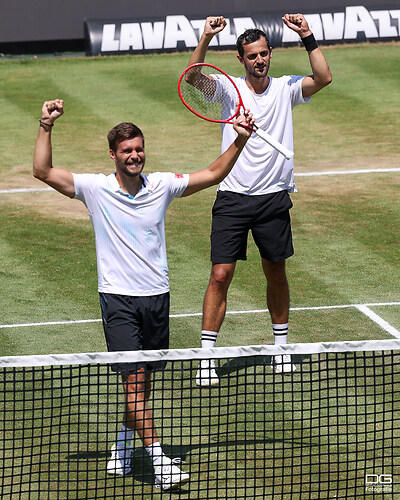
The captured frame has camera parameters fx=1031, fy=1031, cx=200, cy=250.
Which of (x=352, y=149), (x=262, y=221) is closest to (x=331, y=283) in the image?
(x=262, y=221)

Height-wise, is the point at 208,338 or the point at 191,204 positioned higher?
the point at 191,204

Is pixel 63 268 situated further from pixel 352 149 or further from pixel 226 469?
pixel 352 149

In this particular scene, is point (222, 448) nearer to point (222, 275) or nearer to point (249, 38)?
point (222, 275)

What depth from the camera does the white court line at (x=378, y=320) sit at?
1019 cm

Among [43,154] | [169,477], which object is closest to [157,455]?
[169,477]

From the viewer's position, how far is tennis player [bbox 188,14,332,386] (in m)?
9.23

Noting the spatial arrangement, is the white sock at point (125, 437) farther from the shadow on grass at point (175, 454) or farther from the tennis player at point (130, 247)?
the shadow on grass at point (175, 454)

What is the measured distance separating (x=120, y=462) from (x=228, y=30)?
17.7 meters

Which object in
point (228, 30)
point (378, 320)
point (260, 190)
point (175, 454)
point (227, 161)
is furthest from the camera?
point (228, 30)

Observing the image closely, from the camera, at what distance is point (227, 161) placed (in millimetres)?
7562

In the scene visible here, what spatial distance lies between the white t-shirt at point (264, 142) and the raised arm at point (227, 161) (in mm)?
1655

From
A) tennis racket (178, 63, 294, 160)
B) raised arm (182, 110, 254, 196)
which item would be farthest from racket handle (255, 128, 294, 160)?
tennis racket (178, 63, 294, 160)

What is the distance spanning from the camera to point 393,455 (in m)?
7.58

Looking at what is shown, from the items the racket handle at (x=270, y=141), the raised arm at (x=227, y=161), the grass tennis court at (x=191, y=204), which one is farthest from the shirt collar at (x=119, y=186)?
the grass tennis court at (x=191, y=204)
